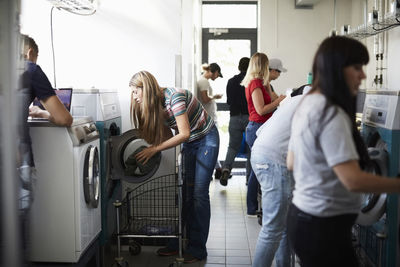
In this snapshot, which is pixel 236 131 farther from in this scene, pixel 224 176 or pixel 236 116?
pixel 224 176

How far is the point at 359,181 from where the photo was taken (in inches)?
63.2

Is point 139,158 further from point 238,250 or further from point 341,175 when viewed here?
point 341,175

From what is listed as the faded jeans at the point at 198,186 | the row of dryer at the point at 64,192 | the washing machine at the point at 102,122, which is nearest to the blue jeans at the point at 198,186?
the faded jeans at the point at 198,186

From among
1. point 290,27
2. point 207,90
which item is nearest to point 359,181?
point 207,90

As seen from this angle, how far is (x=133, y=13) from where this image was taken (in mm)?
4293

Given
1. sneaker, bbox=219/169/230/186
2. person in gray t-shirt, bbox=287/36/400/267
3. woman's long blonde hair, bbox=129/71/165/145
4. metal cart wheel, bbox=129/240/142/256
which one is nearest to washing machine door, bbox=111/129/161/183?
woman's long blonde hair, bbox=129/71/165/145

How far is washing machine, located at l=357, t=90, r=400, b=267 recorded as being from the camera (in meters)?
2.55

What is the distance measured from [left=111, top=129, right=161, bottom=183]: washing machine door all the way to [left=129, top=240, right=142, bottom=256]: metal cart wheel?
521 millimetres

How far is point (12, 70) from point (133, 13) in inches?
109

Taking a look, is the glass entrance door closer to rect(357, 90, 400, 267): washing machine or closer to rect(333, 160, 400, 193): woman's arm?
rect(357, 90, 400, 267): washing machine

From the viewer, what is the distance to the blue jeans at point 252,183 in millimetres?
4520

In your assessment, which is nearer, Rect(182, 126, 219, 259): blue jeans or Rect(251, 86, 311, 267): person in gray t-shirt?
Rect(251, 86, 311, 267): person in gray t-shirt

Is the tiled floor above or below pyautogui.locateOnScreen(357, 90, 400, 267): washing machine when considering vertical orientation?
below

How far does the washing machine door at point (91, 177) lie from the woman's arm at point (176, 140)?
30cm
